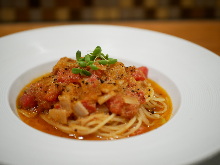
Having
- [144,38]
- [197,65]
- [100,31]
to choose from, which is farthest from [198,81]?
[100,31]

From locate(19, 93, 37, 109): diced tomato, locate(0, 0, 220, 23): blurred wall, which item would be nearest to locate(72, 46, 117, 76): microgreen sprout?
locate(19, 93, 37, 109): diced tomato

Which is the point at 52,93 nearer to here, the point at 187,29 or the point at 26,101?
the point at 26,101

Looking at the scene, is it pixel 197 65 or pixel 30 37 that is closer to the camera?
pixel 197 65

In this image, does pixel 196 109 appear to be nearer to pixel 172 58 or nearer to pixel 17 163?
pixel 172 58

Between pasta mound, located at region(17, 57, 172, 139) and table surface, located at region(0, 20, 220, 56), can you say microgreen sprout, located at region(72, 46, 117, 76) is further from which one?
table surface, located at region(0, 20, 220, 56)

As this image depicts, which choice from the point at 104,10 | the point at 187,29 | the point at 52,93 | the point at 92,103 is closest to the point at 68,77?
the point at 52,93
